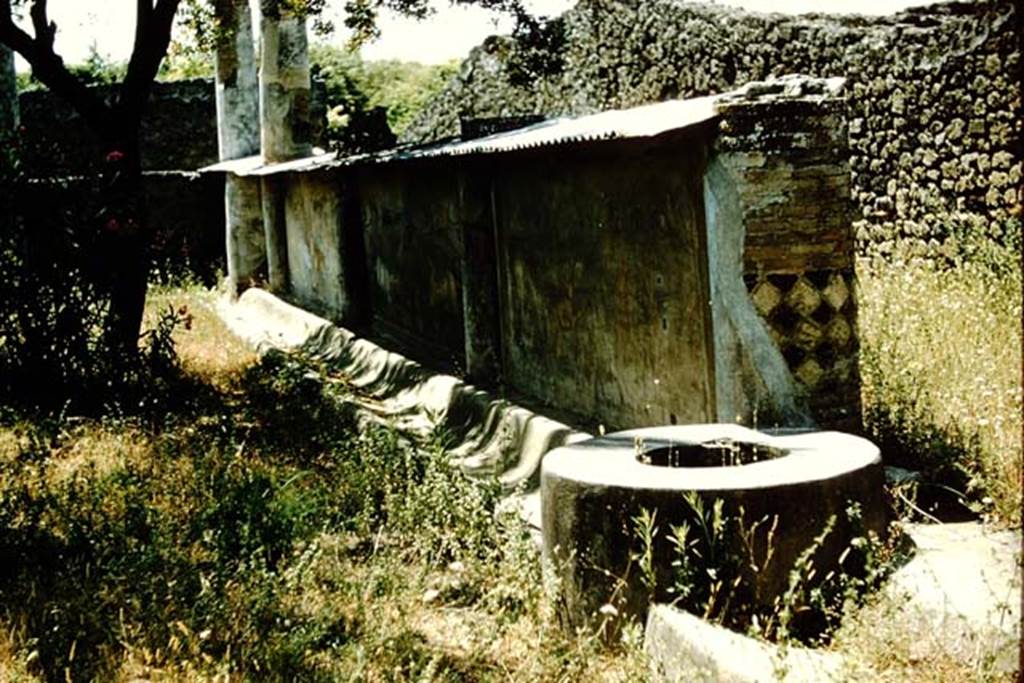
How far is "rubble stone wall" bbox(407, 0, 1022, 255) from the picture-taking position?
9.98m

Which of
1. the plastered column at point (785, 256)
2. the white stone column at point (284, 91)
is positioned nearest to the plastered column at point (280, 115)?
the white stone column at point (284, 91)

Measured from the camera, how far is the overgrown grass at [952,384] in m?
4.76

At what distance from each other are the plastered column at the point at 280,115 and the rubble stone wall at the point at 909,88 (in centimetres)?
366

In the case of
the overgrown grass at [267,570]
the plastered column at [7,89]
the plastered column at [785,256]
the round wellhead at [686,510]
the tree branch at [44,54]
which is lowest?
the overgrown grass at [267,570]

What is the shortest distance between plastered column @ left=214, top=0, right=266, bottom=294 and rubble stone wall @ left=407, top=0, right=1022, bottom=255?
16.6 ft

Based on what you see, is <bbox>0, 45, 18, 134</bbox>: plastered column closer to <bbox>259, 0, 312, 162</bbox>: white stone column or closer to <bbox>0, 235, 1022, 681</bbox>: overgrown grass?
<bbox>259, 0, 312, 162</bbox>: white stone column

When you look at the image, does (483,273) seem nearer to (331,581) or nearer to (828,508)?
(331,581)

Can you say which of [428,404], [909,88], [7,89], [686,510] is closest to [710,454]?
[686,510]

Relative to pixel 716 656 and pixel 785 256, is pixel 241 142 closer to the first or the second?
pixel 785 256

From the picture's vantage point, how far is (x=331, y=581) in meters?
4.74

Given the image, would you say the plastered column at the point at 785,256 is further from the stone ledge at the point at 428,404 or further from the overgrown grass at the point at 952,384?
the stone ledge at the point at 428,404

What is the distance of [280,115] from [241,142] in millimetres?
2753

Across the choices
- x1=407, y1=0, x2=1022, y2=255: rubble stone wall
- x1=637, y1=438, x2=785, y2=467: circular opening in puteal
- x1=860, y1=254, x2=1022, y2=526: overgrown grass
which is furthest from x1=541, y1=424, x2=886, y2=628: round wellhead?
x1=407, y1=0, x2=1022, y2=255: rubble stone wall

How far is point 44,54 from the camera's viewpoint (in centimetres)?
952
